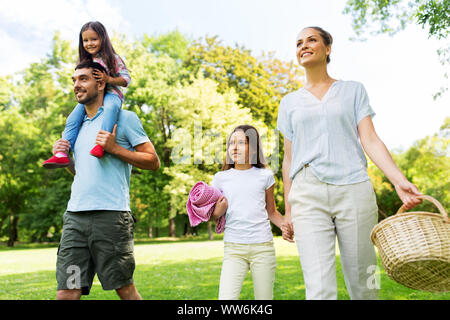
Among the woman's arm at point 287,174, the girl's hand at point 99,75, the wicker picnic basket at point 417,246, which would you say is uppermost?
the girl's hand at point 99,75

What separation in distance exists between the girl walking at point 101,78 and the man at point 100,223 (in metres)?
0.10

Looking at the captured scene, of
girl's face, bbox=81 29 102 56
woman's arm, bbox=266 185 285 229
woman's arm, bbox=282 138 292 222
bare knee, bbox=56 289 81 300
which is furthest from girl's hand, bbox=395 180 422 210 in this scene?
girl's face, bbox=81 29 102 56

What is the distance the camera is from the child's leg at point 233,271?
3.43m

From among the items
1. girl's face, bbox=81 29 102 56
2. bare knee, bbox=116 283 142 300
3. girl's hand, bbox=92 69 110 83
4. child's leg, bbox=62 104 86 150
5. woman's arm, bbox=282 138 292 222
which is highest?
girl's face, bbox=81 29 102 56

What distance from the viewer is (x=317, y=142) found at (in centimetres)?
295

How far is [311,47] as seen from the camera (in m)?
3.12

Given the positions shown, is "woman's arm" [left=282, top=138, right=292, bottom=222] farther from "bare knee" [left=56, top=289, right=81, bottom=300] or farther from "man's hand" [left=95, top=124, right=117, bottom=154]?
"bare knee" [left=56, top=289, right=81, bottom=300]

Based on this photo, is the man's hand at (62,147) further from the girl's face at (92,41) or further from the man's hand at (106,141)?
the girl's face at (92,41)

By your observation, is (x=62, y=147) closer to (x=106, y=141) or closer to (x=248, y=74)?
(x=106, y=141)

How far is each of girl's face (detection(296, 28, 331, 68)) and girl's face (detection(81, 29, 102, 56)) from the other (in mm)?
1682

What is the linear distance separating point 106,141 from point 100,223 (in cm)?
58

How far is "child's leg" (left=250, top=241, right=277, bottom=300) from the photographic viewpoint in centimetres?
351

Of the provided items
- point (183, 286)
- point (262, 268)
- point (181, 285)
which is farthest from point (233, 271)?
point (181, 285)

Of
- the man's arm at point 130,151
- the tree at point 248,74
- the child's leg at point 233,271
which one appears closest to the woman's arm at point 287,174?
the child's leg at point 233,271
